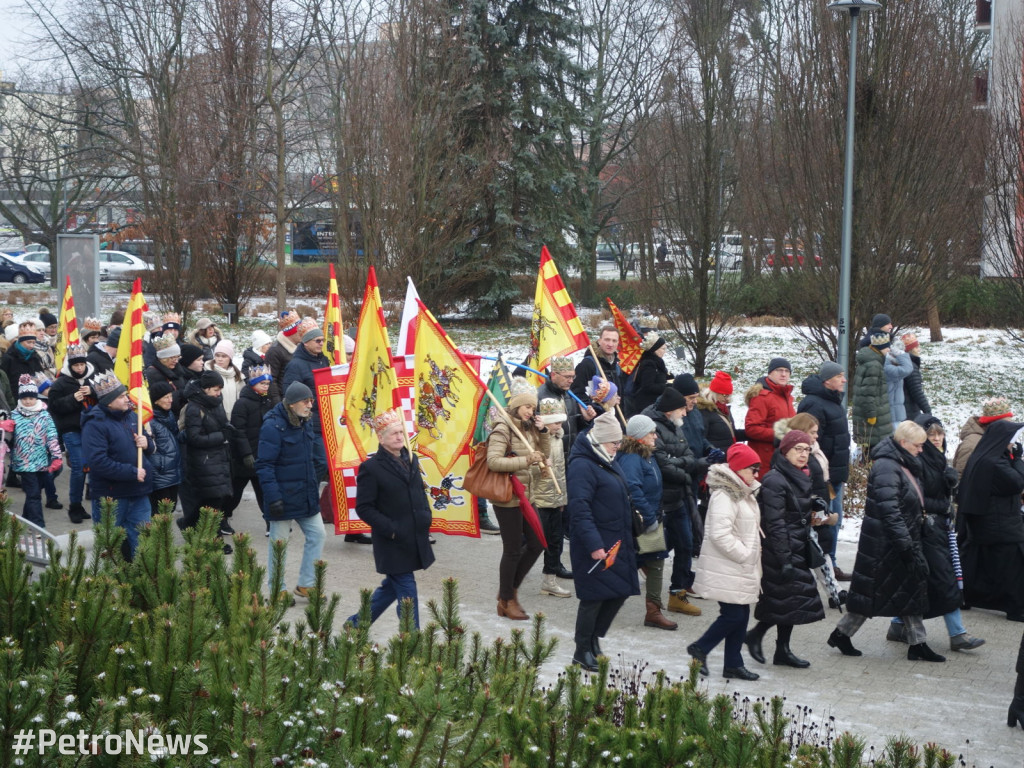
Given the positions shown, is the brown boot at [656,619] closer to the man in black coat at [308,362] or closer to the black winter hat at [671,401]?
the black winter hat at [671,401]

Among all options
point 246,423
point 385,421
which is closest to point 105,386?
point 246,423

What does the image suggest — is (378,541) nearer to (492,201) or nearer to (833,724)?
(833,724)

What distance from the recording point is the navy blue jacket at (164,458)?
967cm

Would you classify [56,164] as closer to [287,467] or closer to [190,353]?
[190,353]

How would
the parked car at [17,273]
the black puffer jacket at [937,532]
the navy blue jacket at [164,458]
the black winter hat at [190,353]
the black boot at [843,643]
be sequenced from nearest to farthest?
the black puffer jacket at [937,532], the black boot at [843,643], the navy blue jacket at [164,458], the black winter hat at [190,353], the parked car at [17,273]

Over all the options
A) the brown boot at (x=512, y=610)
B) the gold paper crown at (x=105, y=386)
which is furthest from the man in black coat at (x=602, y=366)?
the gold paper crown at (x=105, y=386)

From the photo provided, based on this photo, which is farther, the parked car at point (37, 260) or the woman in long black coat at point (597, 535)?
the parked car at point (37, 260)

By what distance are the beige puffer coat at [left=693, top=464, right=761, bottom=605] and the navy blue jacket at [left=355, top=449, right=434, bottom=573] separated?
5.76ft

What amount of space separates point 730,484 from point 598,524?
0.86 metres

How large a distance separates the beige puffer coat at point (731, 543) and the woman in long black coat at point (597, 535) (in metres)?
0.49

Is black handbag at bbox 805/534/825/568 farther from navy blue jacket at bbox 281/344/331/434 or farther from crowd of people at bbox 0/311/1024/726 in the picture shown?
navy blue jacket at bbox 281/344/331/434

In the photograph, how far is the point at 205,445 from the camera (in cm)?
979

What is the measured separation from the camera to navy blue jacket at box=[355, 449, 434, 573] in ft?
24.3

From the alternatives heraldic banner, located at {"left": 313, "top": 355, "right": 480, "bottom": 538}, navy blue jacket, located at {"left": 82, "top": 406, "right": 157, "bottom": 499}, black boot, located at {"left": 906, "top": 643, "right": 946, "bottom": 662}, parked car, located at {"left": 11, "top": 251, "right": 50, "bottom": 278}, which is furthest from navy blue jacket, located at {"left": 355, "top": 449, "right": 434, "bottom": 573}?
parked car, located at {"left": 11, "top": 251, "right": 50, "bottom": 278}
